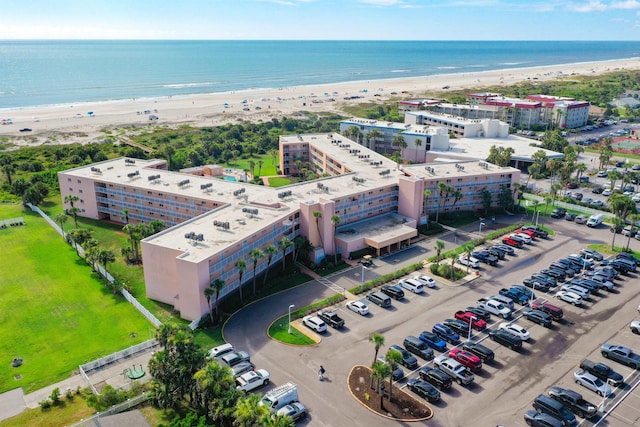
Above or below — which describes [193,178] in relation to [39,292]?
above

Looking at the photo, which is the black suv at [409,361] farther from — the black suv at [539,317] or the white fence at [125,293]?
the white fence at [125,293]

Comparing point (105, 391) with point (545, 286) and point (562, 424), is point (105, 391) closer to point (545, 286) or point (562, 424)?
point (562, 424)

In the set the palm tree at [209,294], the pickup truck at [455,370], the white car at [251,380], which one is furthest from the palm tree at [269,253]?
the pickup truck at [455,370]

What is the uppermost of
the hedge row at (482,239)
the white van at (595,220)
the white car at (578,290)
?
the white van at (595,220)

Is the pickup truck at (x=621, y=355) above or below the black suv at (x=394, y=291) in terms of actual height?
below

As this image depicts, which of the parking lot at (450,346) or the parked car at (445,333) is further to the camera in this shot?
the parked car at (445,333)

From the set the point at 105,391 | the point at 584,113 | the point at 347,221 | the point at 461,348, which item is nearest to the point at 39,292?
the point at 105,391
